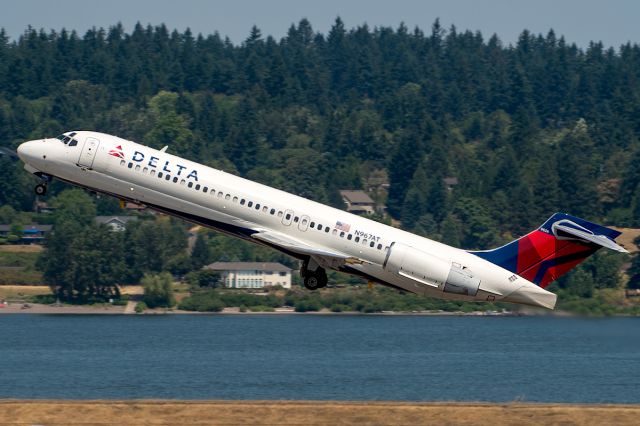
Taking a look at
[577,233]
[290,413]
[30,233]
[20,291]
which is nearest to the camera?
[290,413]

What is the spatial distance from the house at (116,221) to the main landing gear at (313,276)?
416 ft

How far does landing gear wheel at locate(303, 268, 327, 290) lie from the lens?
5381cm

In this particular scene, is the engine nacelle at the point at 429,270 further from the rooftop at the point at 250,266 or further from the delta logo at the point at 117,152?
the rooftop at the point at 250,266

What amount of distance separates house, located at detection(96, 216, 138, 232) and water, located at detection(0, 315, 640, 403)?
125ft

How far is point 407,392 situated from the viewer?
82.3 m

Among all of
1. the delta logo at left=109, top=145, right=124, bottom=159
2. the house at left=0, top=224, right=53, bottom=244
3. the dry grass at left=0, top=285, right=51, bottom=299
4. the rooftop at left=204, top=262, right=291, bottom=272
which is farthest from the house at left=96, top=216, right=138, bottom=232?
the delta logo at left=109, top=145, right=124, bottom=159

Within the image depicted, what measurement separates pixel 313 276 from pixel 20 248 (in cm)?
12541

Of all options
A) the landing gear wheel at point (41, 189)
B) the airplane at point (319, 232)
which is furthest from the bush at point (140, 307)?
the airplane at point (319, 232)

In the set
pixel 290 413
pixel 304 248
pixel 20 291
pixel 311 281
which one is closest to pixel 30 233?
pixel 20 291

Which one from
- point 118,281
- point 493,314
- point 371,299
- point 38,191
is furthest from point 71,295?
point 38,191

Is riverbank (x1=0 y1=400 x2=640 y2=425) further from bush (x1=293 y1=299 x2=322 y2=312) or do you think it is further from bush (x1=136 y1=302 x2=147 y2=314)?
bush (x1=136 y1=302 x2=147 y2=314)

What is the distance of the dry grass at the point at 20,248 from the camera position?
169875 mm

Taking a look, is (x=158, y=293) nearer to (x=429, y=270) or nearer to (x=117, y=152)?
(x=117, y=152)

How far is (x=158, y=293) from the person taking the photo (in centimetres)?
14800
